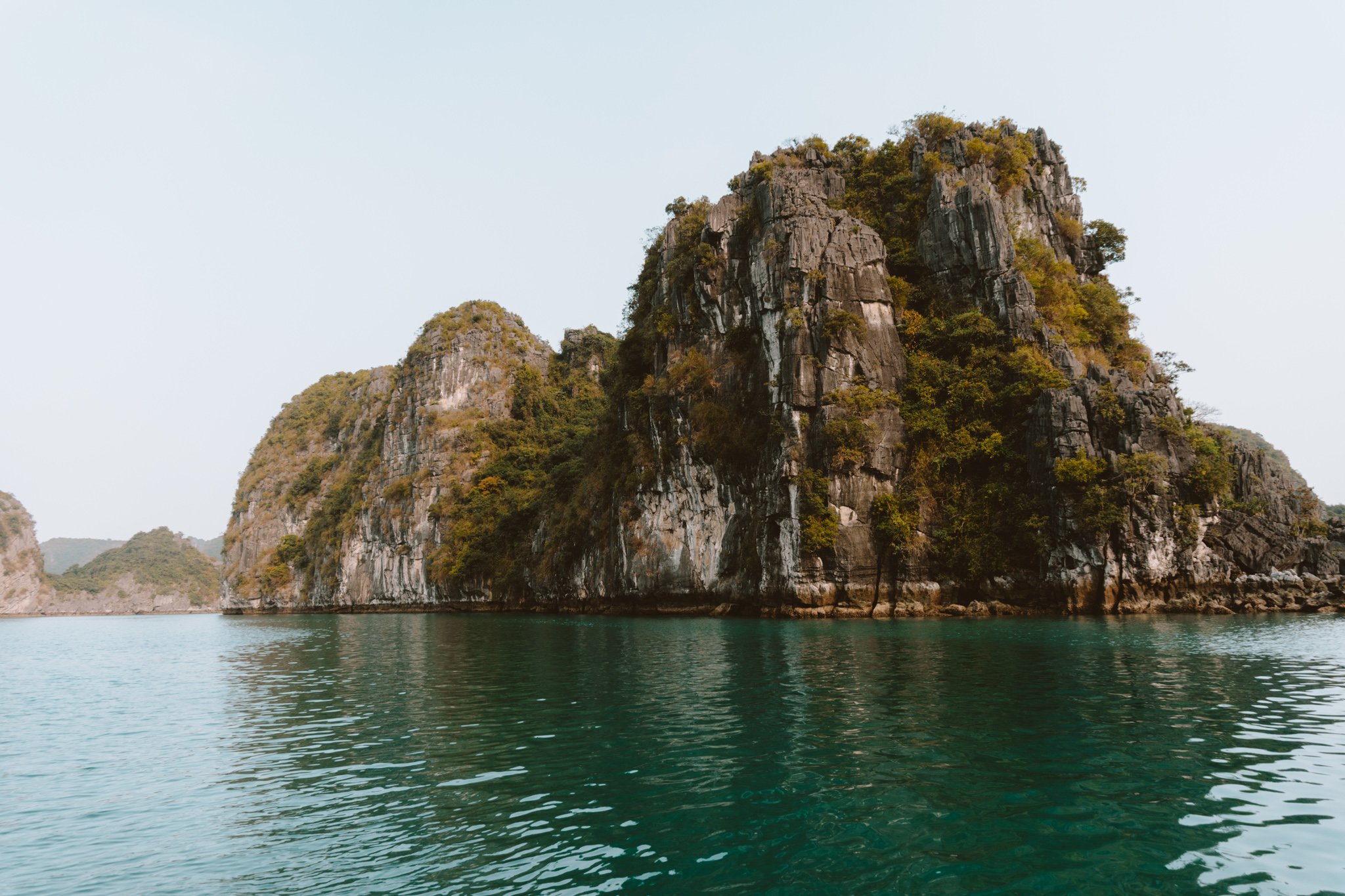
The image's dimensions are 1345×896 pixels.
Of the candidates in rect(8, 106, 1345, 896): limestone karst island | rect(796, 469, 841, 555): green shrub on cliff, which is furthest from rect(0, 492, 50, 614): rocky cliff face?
rect(796, 469, 841, 555): green shrub on cliff

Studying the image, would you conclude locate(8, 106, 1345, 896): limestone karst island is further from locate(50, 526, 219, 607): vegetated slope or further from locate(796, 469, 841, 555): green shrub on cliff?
locate(50, 526, 219, 607): vegetated slope

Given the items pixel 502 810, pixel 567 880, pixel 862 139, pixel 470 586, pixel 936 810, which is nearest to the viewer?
pixel 567 880

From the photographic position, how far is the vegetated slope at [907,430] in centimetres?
3709

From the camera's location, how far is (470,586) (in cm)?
7856

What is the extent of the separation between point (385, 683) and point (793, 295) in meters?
32.8

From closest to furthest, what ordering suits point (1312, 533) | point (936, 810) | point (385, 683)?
point (936, 810), point (385, 683), point (1312, 533)

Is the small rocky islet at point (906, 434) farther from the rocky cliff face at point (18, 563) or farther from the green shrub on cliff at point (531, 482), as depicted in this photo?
the rocky cliff face at point (18, 563)

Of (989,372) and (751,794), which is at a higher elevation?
(989,372)

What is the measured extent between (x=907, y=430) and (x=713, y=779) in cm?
3629

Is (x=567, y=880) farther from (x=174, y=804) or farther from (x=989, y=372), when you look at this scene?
(x=989, y=372)

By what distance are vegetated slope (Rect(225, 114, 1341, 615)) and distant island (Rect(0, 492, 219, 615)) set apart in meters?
137

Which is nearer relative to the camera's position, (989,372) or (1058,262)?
(989,372)

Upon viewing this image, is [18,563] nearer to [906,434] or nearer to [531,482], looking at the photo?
[531,482]

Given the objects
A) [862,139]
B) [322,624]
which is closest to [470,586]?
[322,624]
